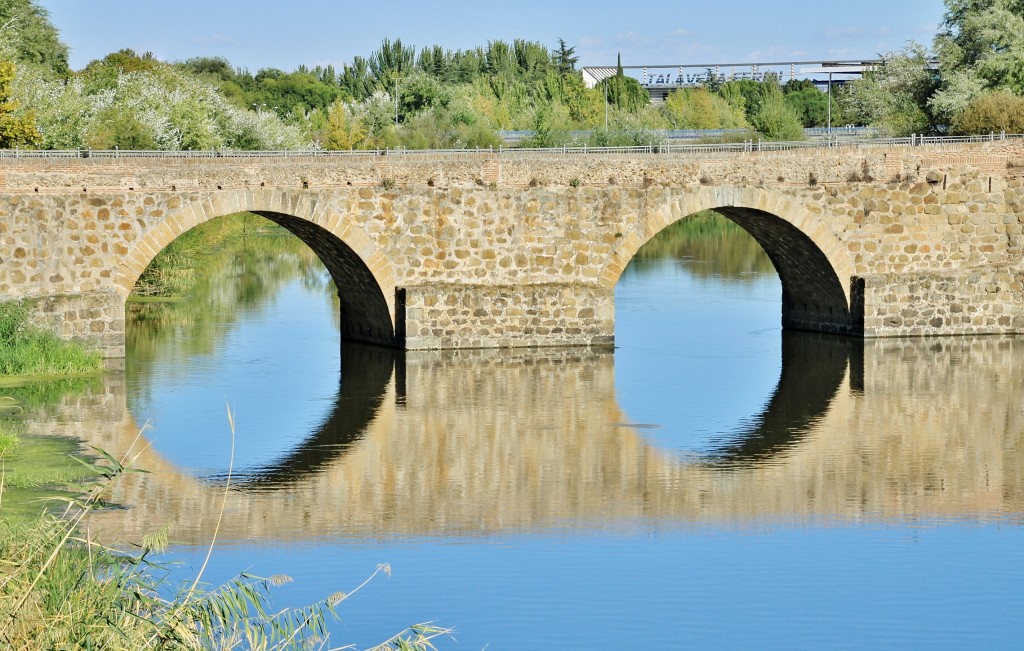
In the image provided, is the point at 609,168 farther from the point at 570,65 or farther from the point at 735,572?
the point at 570,65

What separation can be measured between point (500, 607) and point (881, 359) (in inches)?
519

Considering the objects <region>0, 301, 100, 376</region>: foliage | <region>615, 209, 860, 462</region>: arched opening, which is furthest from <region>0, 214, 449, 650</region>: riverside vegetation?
<region>0, 301, 100, 376</region>: foliage

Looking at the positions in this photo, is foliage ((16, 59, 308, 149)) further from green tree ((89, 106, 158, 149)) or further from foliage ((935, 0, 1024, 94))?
foliage ((935, 0, 1024, 94))

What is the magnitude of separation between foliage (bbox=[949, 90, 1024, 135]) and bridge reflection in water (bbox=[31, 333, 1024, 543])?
6861 mm

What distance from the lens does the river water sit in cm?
1074

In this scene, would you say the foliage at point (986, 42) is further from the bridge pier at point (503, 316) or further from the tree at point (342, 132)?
the tree at point (342, 132)

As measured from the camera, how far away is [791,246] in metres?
24.8

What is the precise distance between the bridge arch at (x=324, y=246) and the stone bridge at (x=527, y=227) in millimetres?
30

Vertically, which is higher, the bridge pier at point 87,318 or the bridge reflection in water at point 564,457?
the bridge pier at point 87,318

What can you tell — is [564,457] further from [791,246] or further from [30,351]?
[791,246]

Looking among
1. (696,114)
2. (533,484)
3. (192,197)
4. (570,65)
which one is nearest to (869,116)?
(696,114)

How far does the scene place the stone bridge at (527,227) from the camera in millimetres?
20859

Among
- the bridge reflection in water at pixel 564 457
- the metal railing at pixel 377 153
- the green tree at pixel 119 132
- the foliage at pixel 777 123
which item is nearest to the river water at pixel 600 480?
the bridge reflection in water at pixel 564 457

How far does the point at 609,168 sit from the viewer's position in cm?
2283
